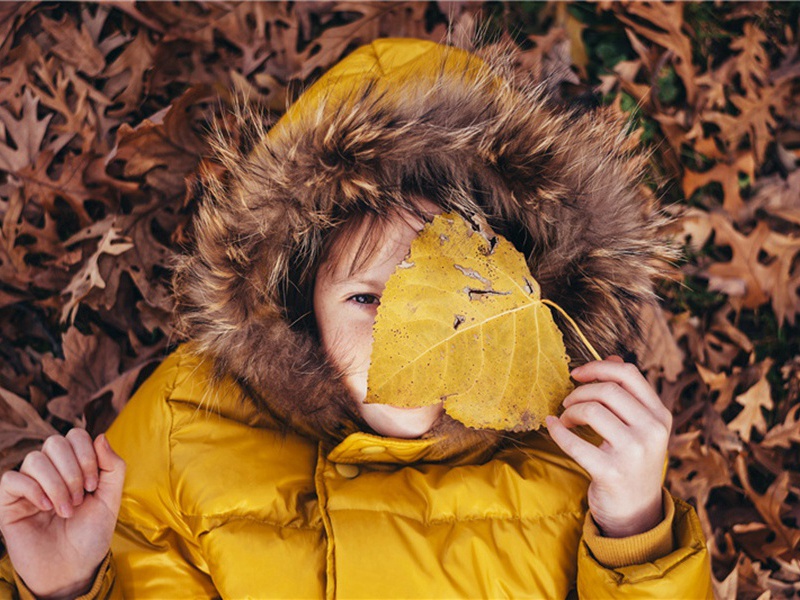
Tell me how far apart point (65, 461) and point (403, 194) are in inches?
37.3

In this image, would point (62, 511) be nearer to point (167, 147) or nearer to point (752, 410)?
point (167, 147)

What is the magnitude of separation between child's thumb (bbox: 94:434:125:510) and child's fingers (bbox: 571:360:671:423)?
40.5 inches

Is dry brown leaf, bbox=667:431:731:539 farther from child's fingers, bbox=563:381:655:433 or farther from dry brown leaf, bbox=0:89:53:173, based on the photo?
dry brown leaf, bbox=0:89:53:173

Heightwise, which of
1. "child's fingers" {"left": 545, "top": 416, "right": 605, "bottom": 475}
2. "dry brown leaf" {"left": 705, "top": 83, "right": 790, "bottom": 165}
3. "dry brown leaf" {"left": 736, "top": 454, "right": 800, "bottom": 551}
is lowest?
"dry brown leaf" {"left": 736, "top": 454, "right": 800, "bottom": 551}

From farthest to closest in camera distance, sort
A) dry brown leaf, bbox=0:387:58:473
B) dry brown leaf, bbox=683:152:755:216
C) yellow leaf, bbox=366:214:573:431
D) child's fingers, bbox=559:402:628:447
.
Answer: dry brown leaf, bbox=683:152:755:216, dry brown leaf, bbox=0:387:58:473, child's fingers, bbox=559:402:628:447, yellow leaf, bbox=366:214:573:431

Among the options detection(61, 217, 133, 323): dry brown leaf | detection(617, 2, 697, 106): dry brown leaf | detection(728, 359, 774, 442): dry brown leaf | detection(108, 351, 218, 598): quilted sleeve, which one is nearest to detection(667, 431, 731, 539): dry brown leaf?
detection(728, 359, 774, 442): dry brown leaf

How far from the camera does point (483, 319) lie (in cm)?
136

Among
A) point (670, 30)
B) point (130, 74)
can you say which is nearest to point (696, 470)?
point (670, 30)

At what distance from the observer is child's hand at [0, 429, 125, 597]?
4.83ft

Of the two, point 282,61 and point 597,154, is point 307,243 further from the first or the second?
point 282,61

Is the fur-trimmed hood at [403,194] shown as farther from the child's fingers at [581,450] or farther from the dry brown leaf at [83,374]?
the dry brown leaf at [83,374]

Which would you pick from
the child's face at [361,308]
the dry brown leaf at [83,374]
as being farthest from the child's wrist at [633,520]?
the dry brown leaf at [83,374]

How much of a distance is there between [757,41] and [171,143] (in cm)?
209

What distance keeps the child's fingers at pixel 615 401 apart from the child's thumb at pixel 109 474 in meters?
1.00
